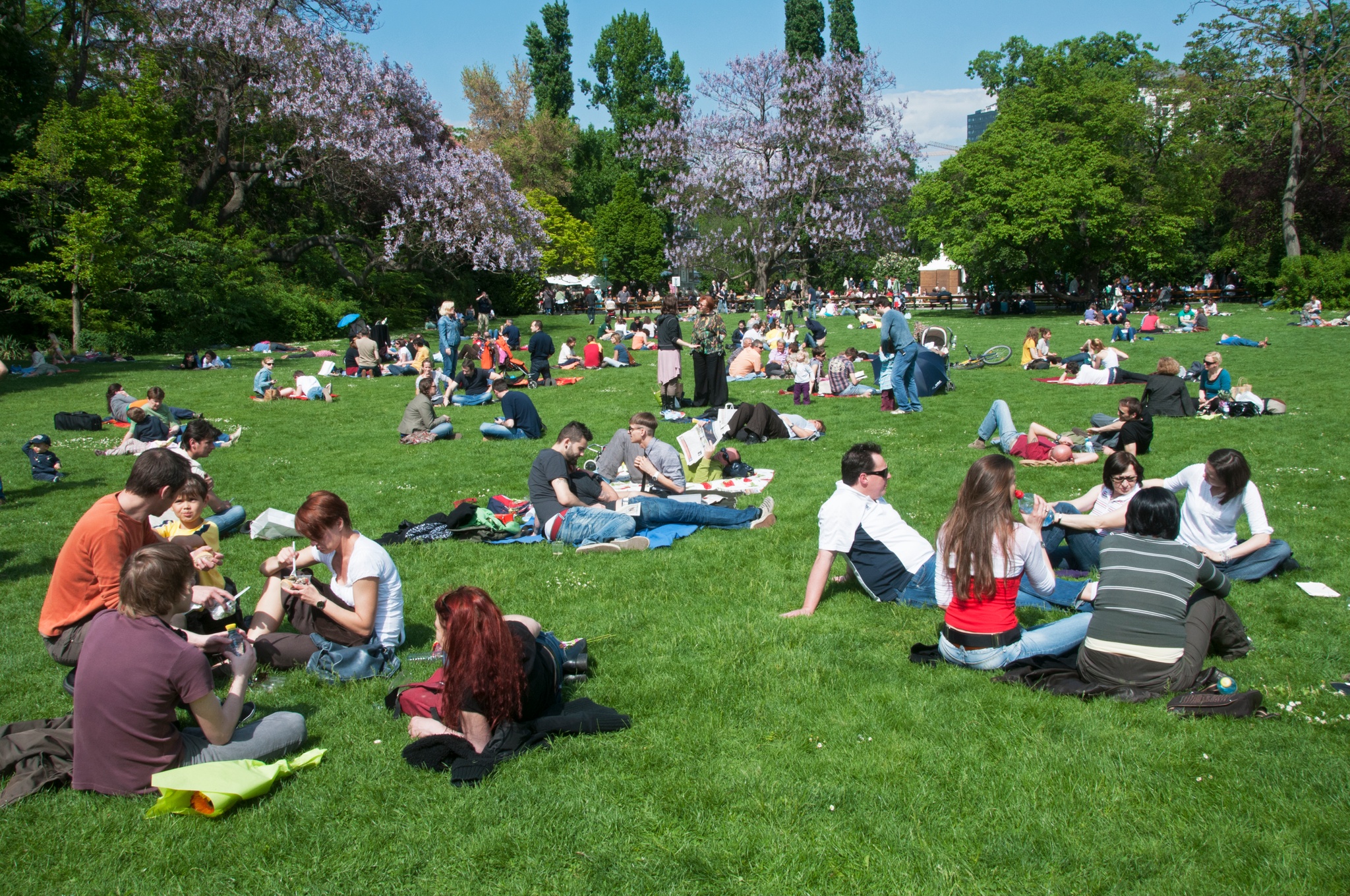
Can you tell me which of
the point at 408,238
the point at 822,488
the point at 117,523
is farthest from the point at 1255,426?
the point at 408,238

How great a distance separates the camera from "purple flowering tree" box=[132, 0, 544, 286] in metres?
31.3

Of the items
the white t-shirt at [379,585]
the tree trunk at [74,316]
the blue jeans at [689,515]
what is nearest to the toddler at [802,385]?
the blue jeans at [689,515]

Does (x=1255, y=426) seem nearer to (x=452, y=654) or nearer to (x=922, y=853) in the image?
(x=922, y=853)

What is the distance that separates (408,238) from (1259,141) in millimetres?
40196

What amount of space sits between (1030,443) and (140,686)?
9.67 metres

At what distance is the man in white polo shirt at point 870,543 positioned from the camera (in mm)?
5855

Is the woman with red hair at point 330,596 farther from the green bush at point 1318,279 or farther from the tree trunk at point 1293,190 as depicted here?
the tree trunk at point 1293,190

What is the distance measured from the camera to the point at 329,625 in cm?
536

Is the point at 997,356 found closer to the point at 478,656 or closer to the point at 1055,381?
the point at 1055,381

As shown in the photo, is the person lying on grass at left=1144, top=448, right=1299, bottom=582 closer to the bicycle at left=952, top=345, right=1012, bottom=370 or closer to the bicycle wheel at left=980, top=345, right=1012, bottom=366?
the bicycle at left=952, top=345, right=1012, bottom=370

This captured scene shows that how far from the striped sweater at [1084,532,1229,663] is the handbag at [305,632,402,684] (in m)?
4.00

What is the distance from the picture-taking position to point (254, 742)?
164 inches

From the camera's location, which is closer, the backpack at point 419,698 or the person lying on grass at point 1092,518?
the backpack at point 419,698

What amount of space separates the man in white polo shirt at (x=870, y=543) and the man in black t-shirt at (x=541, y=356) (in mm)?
14169
